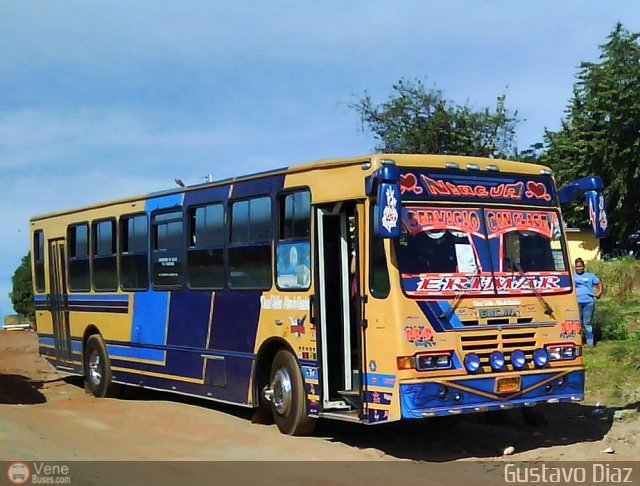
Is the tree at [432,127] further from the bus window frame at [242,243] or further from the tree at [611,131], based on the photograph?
the bus window frame at [242,243]

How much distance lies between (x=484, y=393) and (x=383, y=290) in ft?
4.77

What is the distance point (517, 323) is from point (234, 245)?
395cm

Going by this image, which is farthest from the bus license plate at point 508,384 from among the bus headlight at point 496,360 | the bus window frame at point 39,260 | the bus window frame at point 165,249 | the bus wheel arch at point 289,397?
the bus window frame at point 39,260

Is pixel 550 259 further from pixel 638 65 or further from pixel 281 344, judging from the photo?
pixel 638 65

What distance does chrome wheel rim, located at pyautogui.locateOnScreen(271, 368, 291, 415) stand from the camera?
10.2m

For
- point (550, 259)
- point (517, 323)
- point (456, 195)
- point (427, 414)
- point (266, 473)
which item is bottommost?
point (266, 473)

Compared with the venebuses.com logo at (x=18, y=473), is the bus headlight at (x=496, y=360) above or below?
above

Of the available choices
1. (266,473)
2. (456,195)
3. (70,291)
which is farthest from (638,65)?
(266,473)

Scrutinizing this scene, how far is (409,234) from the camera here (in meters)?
8.81

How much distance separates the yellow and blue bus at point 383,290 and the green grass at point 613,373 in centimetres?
242

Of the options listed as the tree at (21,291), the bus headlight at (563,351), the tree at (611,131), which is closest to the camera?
the bus headlight at (563,351)

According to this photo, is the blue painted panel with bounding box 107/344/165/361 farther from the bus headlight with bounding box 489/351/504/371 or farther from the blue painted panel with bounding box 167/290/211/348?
the bus headlight with bounding box 489/351/504/371

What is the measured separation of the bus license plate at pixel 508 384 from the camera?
884 centimetres

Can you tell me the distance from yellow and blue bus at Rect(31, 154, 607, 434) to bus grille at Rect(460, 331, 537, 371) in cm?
1
